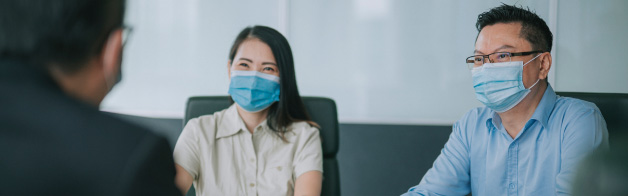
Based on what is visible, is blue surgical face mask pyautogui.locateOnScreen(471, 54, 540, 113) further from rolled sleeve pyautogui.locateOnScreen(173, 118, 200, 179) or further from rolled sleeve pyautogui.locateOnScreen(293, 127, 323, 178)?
rolled sleeve pyautogui.locateOnScreen(173, 118, 200, 179)

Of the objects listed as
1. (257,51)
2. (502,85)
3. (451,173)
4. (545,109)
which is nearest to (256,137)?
(257,51)

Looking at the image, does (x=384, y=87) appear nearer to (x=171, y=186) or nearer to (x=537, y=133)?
(x=537, y=133)

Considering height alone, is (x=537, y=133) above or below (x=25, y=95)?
below

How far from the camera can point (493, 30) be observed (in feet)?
5.10

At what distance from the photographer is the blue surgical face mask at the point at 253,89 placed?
5.93 feet

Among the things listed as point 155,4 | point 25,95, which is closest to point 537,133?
point 25,95

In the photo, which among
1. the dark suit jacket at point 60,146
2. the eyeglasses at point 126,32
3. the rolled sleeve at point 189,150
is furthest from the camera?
the rolled sleeve at point 189,150

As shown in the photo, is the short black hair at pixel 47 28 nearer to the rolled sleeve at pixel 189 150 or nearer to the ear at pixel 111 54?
the ear at pixel 111 54

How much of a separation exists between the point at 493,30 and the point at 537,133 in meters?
0.37

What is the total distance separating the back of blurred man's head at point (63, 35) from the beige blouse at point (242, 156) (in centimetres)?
117

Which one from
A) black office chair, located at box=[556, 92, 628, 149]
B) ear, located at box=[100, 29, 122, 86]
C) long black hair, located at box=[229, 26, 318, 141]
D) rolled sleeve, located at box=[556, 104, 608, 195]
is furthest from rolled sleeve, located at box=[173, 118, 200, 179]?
black office chair, located at box=[556, 92, 628, 149]

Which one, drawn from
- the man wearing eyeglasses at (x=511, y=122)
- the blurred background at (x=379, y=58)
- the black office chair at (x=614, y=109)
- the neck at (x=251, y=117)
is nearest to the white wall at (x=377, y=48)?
the blurred background at (x=379, y=58)

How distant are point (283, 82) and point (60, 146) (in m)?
1.33

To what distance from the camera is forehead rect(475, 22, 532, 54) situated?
1533 mm
